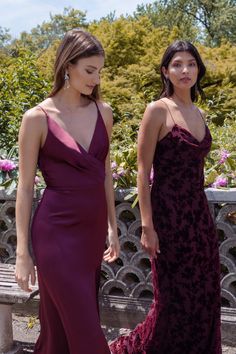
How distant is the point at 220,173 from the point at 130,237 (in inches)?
29.2

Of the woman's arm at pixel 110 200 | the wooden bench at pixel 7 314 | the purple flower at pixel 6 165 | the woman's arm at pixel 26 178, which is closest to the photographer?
the woman's arm at pixel 26 178

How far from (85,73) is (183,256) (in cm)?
117

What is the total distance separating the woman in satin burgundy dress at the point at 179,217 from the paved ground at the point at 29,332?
70cm

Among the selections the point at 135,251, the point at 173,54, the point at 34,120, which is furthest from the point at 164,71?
the point at 135,251

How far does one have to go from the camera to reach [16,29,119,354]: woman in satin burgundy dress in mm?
2373

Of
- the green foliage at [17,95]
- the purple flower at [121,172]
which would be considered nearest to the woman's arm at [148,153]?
the purple flower at [121,172]

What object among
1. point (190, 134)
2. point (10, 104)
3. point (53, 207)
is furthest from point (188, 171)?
point (10, 104)

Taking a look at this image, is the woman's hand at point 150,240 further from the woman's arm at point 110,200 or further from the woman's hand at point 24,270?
the woman's hand at point 24,270

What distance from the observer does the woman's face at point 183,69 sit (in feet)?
9.52

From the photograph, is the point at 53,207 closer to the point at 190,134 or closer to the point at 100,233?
the point at 100,233

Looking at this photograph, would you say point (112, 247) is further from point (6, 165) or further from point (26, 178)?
point (6, 165)

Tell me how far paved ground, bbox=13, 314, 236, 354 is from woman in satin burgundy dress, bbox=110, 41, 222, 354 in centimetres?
70

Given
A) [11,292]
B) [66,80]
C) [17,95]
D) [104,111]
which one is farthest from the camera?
[17,95]

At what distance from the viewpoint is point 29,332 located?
157 inches
